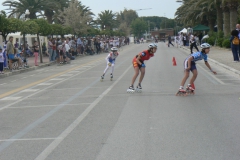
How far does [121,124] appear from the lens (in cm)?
912

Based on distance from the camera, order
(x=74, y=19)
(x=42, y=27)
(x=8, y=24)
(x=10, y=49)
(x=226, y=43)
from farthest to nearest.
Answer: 1. (x=74, y=19)
2. (x=226, y=43)
3. (x=42, y=27)
4. (x=8, y=24)
5. (x=10, y=49)

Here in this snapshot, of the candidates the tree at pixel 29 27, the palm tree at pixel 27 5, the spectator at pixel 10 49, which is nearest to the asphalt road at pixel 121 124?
the spectator at pixel 10 49

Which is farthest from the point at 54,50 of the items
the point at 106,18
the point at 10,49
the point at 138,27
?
the point at 138,27

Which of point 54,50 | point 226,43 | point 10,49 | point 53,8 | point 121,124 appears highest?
point 53,8

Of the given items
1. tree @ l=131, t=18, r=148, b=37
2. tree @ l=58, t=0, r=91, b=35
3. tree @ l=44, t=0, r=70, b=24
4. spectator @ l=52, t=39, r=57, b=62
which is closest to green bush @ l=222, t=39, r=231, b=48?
spectator @ l=52, t=39, r=57, b=62

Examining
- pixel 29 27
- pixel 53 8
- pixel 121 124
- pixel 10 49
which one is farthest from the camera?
pixel 53 8

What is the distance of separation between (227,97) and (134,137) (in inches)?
216

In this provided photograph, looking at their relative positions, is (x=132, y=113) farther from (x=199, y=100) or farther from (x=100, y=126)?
(x=199, y=100)

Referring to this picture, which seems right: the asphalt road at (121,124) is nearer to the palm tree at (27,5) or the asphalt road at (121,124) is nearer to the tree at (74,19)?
the palm tree at (27,5)

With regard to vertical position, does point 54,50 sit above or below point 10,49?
below

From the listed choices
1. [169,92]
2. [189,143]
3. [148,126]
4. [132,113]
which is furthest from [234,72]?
[189,143]

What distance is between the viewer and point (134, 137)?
7902mm

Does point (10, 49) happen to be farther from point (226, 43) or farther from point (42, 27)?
point (226, 43)

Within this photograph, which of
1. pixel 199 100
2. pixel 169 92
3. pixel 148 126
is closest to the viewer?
pixel 148 126
